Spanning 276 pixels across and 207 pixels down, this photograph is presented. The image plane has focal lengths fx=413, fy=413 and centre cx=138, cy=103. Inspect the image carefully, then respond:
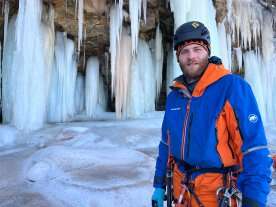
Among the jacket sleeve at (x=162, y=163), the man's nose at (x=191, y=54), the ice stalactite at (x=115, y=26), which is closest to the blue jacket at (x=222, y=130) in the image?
the man's nose at (x=191, y=54)

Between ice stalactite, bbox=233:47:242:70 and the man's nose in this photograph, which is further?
ice stalactite, bbox=233:47:242:70

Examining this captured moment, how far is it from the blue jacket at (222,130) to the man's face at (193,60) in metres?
0.08

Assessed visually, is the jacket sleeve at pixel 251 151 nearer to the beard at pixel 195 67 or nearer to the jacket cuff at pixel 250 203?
the jacket cuff at pixel 250 203

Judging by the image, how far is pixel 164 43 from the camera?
600 inches

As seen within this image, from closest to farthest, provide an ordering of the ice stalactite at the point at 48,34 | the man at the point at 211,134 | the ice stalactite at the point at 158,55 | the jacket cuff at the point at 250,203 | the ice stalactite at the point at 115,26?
the jacket cuff at the point at 250,203, the man at the point at 211,134, the ice stalactite at the point at 48,34, the ice stalactite at the point at 115,26, the ice stalactite at the point at 158,55

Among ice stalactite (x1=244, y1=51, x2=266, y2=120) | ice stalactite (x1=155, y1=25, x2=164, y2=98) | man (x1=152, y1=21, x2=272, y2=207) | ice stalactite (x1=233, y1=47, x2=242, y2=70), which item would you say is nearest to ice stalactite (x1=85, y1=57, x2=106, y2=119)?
ice stalactite (x1=155, y1=25, x2=164, y2=98)

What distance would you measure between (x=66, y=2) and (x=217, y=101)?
9.86 m

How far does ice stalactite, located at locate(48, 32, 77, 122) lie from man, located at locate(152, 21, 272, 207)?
35.6 ft

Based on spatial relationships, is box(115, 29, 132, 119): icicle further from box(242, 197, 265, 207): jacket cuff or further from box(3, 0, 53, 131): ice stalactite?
box(242, 197, 265, 207): jacket cuff

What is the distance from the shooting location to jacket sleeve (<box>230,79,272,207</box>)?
2256 millimetres

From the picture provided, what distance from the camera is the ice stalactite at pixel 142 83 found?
14.0 metres

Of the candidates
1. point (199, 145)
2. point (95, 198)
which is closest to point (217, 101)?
point (199, 145)

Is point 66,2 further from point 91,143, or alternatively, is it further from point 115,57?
point 91,143

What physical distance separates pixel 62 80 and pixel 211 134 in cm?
1152
